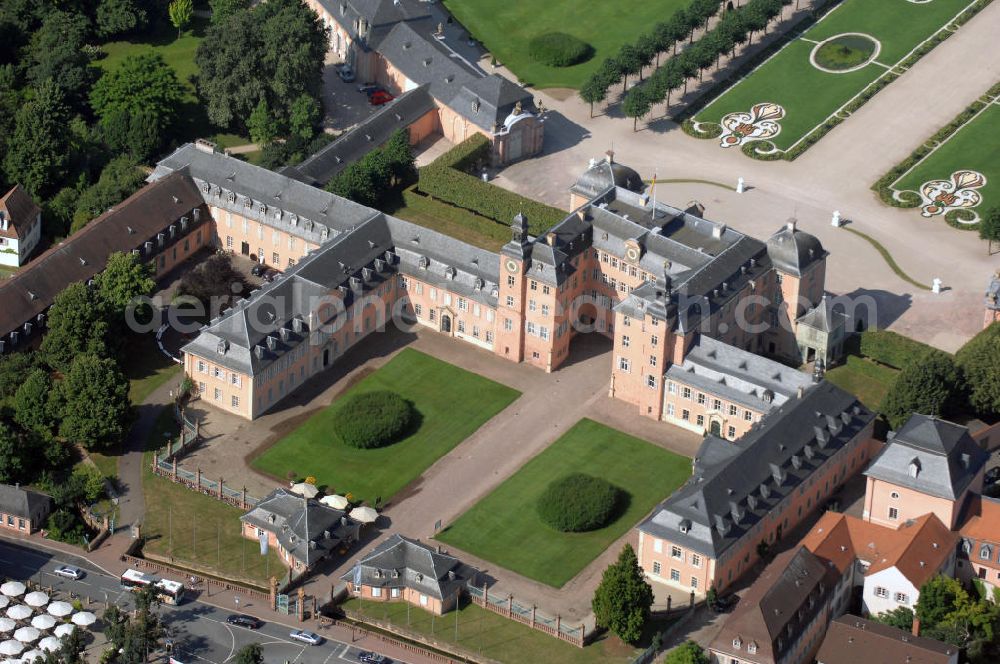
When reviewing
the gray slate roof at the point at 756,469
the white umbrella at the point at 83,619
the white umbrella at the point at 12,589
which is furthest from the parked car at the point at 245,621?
the gray slate roof at the point at 756,469

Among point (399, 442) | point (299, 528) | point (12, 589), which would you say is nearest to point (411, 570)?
point (299, 528)

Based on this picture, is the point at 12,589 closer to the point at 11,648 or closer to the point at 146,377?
the point at 11,648

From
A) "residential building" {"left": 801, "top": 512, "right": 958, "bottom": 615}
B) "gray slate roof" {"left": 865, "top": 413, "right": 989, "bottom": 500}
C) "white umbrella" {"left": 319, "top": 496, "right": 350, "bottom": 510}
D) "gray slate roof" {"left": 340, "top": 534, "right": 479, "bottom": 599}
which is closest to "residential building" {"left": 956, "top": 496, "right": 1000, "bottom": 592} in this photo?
"residential building" {"left": 801, "top": 512, "right": 958, "bottom": 615}

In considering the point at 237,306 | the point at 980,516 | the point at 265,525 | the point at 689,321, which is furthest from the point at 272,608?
the point at 980,516

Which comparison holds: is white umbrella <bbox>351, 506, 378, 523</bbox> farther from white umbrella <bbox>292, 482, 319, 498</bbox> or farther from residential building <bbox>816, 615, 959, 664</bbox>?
residential building <bbox>816, 615, 959, 664</bbox>

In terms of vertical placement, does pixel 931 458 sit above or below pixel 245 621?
above

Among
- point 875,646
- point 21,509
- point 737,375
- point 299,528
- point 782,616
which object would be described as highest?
point 737,375
